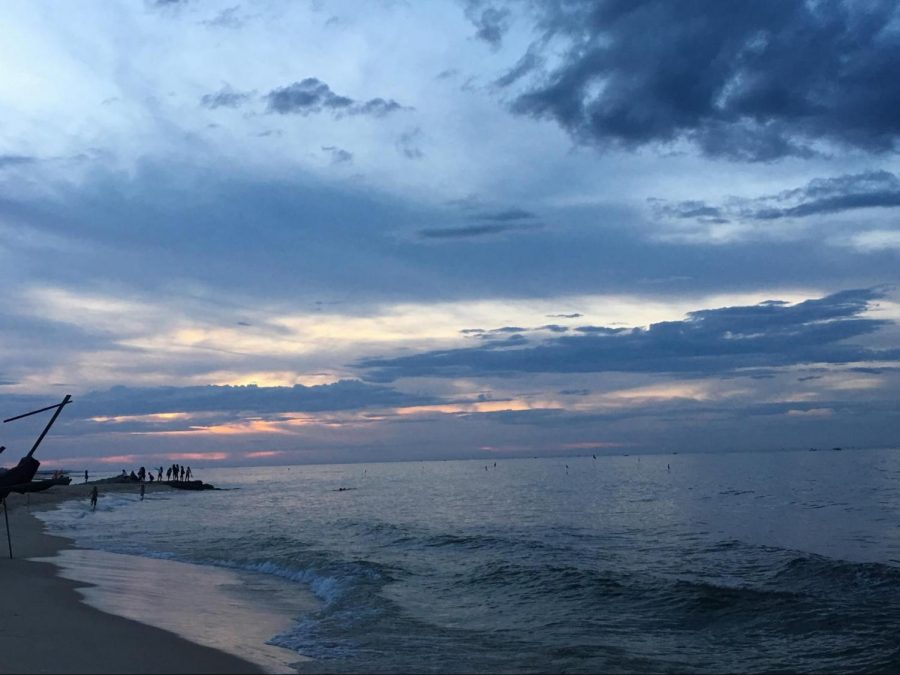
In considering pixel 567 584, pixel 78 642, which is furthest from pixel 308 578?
pixel 78 642

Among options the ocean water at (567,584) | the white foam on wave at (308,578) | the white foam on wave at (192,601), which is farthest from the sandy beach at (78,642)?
the white foam on wave at (308,578)

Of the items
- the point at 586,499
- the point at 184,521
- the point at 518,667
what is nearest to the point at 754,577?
the point at 518,667

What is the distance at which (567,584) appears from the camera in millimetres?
23141

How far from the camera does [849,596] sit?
20.6m

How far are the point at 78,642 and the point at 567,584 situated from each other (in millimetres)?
14548

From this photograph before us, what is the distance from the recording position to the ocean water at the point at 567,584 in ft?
48.8

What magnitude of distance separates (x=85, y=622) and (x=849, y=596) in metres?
19.2

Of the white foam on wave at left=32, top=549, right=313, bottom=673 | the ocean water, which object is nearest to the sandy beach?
the white foam on wave at left=32, top=549, right=313, bottom=673

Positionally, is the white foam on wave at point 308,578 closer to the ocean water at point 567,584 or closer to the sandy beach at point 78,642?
the ocean water at point 567,584

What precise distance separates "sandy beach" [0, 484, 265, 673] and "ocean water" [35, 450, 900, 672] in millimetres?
2032

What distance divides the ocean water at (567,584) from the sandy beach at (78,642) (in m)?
2.03

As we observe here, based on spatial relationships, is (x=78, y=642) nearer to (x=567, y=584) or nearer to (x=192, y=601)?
(x=192, y=601)

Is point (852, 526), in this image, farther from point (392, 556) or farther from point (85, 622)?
point (85, 622)

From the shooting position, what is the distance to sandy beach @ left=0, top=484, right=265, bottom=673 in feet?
37.6
